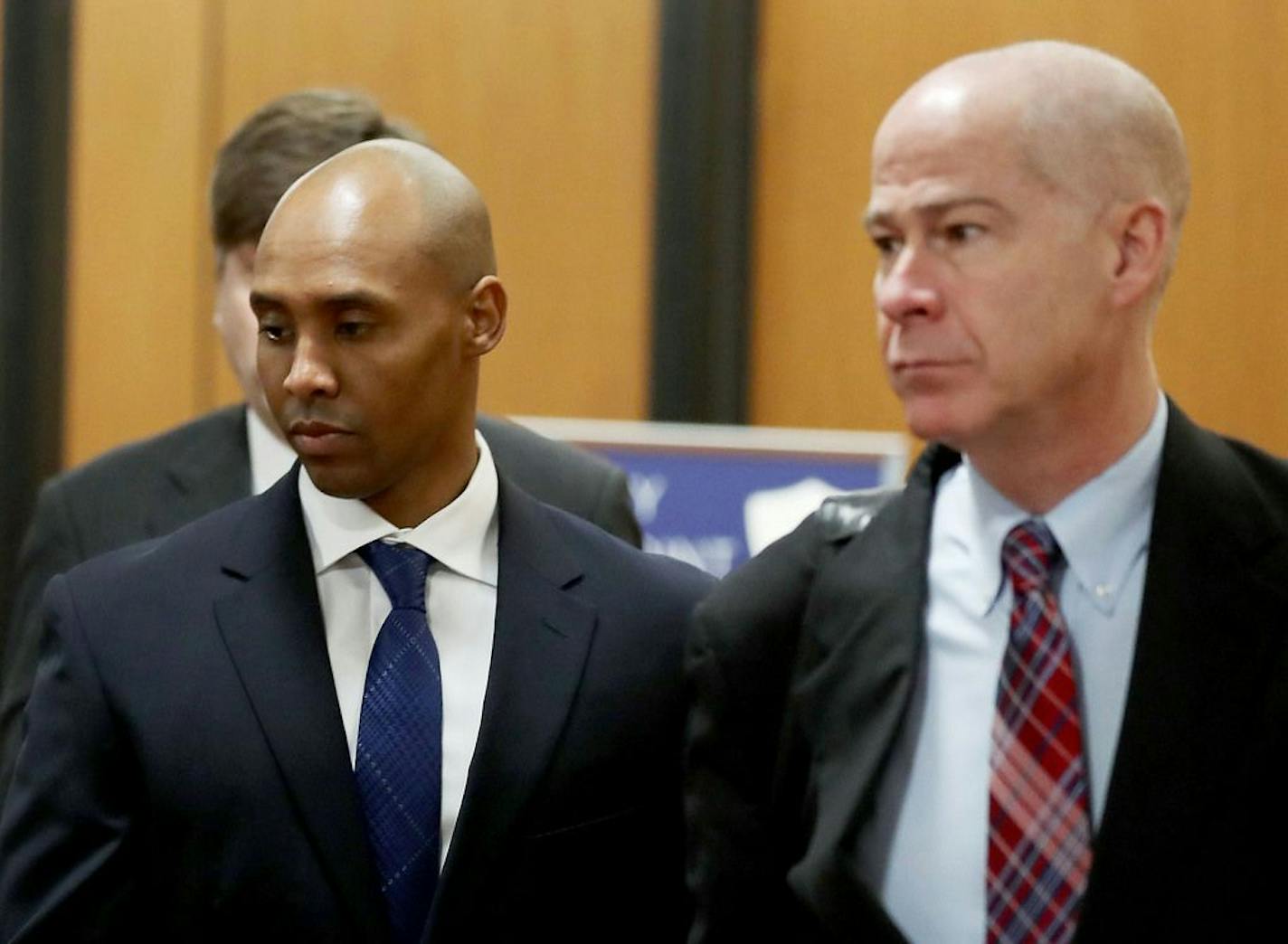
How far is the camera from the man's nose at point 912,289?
5.48 ft

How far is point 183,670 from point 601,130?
2595mm

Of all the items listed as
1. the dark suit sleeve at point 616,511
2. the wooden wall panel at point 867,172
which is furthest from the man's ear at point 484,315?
the wooden wall panel at point 867,172

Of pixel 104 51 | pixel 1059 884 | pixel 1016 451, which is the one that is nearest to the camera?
pixel 1059 884

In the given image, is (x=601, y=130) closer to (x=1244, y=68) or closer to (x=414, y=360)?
(x=1244, y=68)

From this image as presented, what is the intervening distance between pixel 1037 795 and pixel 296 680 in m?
0.65

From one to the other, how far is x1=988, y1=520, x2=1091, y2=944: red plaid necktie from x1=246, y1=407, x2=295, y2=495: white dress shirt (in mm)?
1245

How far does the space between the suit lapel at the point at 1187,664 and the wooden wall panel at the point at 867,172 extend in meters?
2.21

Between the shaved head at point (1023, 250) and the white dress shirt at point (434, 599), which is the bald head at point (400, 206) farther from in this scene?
the shaved head at point (1023, 250)

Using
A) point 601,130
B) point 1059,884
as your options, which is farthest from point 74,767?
point 601,130

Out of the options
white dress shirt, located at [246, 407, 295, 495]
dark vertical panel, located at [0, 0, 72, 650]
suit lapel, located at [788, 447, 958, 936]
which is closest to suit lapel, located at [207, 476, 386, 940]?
suit lapel, located at [788, 447, 958, 936]

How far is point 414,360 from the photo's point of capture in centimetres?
180

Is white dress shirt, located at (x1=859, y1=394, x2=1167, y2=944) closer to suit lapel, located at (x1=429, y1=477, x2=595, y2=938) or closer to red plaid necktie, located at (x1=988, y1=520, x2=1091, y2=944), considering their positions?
red plaid necktie, located at (x1=988, y1=520, x2=1091, y2=944)

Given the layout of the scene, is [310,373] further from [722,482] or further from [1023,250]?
[722,482]

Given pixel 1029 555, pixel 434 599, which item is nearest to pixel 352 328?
pixel 434 599
